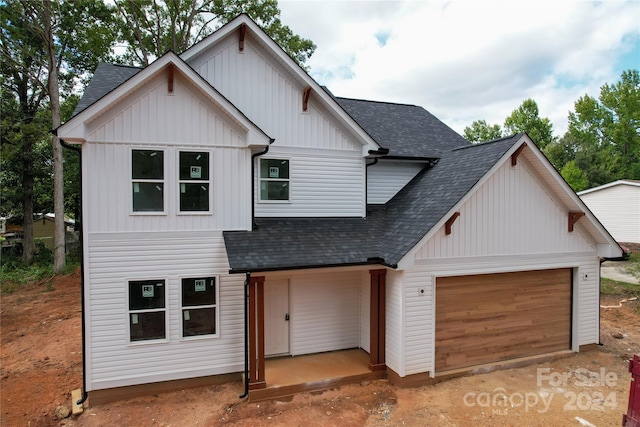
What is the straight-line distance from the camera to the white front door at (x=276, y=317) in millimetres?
9203

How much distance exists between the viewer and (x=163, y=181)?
809 centimetres

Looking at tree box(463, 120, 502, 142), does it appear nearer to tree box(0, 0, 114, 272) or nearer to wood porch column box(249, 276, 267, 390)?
tree box(0, 0, 114, 272)

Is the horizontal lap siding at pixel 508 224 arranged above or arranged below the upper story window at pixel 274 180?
below

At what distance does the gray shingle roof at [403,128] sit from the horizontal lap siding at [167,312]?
6128mm

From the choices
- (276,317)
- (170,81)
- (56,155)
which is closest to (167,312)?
(276,317)

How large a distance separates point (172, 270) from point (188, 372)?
227 cm

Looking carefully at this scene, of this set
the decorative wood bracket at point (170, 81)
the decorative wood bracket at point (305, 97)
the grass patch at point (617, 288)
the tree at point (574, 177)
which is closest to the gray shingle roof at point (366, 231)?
the decorative wood bracket at point (305, 97)

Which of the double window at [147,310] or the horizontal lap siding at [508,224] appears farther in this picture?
the horizontal lap siding at [508,224]

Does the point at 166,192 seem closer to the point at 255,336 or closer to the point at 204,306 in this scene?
the point at 204,306

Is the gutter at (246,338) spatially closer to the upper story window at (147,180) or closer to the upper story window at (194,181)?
the upper story window at (194,181)

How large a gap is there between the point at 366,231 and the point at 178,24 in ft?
68.0

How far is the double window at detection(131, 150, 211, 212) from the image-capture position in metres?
7.96

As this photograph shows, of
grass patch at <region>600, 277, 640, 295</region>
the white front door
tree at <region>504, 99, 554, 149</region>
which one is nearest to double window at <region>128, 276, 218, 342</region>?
the white front door

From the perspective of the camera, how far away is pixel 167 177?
8.12m
